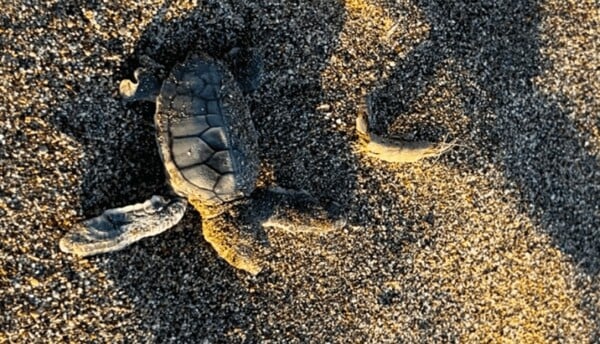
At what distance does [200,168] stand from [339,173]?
77 centimetres

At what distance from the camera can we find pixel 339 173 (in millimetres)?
3025

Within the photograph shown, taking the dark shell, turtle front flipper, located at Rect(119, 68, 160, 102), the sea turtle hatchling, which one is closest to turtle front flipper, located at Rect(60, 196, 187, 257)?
the sea turtle hatchling

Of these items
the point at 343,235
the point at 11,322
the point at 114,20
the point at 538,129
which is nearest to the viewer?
the point at 11,322

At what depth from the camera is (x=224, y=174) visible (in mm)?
2566

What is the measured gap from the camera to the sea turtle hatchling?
8.31 feet

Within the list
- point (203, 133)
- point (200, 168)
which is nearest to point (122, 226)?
point (200, 168)

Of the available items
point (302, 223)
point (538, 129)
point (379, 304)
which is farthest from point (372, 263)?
point (538, 129)

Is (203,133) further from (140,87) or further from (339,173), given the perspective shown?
(339,173)

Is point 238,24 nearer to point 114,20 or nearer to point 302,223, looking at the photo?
point 114,20

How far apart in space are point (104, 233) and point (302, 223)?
871 millimetres

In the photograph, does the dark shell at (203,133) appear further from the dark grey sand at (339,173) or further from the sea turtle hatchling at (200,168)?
the dark grey sand at (339,173)

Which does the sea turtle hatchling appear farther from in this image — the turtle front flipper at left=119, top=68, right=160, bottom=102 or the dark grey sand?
the dark grey sand

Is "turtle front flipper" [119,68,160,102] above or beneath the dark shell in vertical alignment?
above

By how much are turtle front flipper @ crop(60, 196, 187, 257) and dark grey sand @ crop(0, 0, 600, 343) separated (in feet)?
0.27
